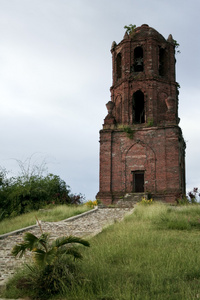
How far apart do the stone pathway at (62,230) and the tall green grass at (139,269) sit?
5.37 feet

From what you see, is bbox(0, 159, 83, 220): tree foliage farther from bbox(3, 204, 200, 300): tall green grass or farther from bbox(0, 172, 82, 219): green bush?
bbox(3, 204, 200, 300): tall green grass

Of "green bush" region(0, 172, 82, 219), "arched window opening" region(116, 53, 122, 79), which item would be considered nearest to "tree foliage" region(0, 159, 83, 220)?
"green bush" region(0, 172, 82, 219)

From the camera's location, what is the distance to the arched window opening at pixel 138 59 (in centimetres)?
2769

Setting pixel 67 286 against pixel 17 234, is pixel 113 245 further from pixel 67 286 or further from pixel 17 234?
pixel 17 234

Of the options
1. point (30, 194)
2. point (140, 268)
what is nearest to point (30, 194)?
point (30, 194)

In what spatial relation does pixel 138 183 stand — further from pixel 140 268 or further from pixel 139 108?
pixel 140 268

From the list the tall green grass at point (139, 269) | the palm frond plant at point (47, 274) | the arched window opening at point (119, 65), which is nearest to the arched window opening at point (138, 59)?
the arched window opening at point (119, 65)

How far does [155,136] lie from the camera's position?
25156 millimetres

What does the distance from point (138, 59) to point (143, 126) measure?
573cm

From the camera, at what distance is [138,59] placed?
2780 cm

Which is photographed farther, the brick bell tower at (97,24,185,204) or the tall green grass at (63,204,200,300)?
the brick bell tower at (97,24,185,204)

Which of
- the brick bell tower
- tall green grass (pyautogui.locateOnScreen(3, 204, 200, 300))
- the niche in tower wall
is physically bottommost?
tall green grass (pyautogui.locateOnScreen(3, 204, 200, 300))

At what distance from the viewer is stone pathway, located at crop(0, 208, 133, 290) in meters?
8.15

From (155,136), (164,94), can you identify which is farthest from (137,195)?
(164,94)
